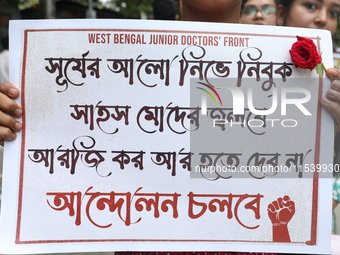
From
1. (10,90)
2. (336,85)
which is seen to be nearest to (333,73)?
(336,85)

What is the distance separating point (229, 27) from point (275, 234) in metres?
0.65

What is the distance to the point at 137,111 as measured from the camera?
143 centimetres

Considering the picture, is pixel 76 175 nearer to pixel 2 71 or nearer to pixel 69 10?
pixel 2 71

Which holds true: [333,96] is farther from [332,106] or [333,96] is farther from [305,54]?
[305,54]

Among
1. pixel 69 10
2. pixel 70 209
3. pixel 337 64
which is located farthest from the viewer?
pixel 69 10

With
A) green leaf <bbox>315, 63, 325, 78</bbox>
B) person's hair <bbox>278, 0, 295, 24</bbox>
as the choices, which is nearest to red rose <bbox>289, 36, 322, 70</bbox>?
green leaf <bbox>315, 63, 325, 78</bbox>

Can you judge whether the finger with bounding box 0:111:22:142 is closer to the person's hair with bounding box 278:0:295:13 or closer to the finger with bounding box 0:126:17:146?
the finger with bounding box 0:126:17:146

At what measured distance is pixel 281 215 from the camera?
56.1 inches

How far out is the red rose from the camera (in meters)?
1.41

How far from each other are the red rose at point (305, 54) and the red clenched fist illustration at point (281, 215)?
41cm

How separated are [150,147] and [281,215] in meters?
0.45

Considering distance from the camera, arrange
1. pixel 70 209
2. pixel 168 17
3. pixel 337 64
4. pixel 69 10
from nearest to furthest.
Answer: pixel 70 209, pixel 337 64, pixel 168 17, pixel 69 10

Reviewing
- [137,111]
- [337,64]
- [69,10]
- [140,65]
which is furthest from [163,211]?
[69,10]

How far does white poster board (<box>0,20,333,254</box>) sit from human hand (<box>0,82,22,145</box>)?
0.03 meters
